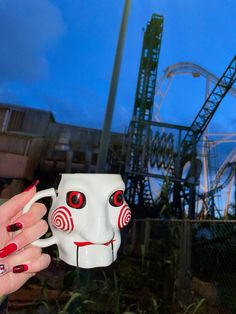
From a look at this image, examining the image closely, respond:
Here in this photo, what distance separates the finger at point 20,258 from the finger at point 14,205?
0.07 meters

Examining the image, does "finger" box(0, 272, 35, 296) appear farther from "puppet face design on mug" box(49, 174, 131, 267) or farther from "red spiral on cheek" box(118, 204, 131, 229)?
"red spiral on cheek" box(118, 204, 131, 229)

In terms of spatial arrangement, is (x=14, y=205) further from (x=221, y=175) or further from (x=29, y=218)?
(x=221, y=175)

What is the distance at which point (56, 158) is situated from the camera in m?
9.46

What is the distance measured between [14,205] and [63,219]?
96 mm

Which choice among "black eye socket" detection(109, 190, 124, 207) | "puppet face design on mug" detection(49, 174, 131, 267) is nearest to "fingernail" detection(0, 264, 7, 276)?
"puppet face design on mug" detection(49, 174, 131, 267)

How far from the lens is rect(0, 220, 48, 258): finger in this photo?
1.61 feet

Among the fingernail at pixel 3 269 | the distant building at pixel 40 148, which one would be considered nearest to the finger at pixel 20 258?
the fingernail at pixel 3 269

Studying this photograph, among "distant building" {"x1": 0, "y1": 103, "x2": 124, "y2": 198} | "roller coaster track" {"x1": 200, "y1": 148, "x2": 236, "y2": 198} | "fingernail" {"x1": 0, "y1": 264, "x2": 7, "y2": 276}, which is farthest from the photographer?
"roller coaster track" {"x1": 200, "y1": 148, "x2": 236, "y2": 198}

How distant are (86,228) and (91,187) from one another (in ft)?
0.26

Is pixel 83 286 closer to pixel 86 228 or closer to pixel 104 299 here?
pixel 104 299

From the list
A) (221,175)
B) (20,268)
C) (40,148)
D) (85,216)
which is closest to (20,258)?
(20,268)

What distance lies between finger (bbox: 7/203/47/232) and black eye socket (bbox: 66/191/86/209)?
7cm

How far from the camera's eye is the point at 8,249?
1.61ft

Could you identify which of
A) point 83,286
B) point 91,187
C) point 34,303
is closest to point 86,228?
point 91,187
